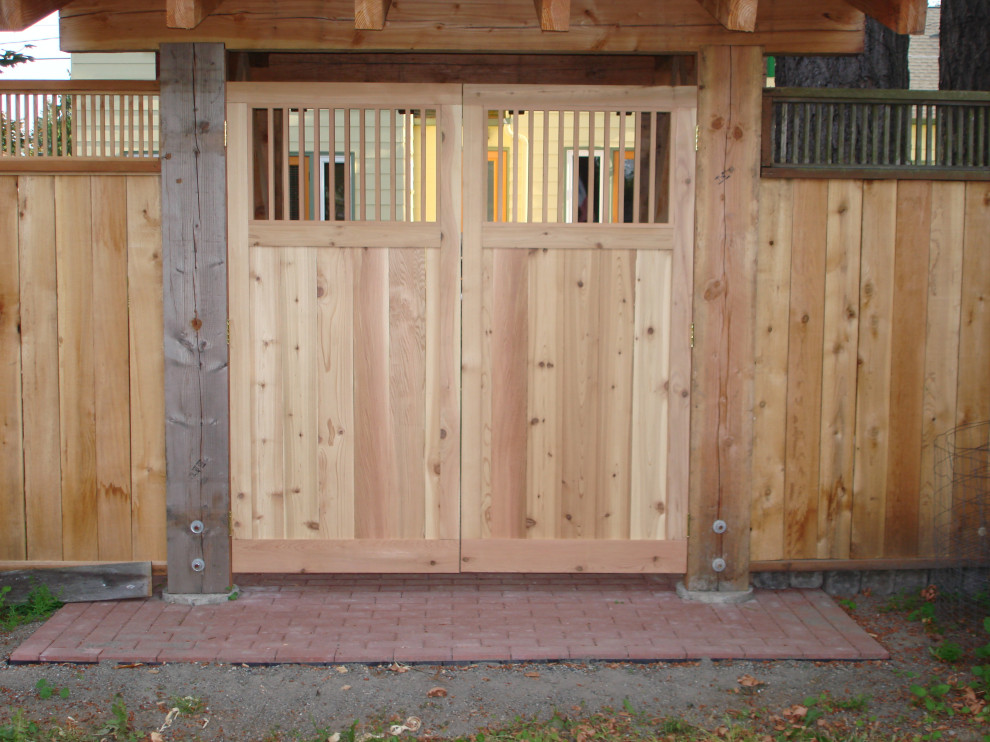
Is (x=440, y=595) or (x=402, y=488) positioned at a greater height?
(x=402, y=488)

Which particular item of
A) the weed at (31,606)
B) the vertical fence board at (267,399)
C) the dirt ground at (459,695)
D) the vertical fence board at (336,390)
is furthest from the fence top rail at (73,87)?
the dirt ground at (459,695)

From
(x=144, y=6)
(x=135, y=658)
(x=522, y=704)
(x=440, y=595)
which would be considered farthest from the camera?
(x=440, y=595)

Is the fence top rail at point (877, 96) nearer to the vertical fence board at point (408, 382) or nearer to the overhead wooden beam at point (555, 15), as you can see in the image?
the overhead wooden beam at point (555, 15)

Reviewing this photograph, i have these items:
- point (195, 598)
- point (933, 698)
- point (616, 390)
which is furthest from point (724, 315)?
point (195, 598)

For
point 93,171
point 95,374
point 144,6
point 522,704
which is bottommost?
point 522,704

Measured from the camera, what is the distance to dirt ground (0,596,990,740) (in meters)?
3.60

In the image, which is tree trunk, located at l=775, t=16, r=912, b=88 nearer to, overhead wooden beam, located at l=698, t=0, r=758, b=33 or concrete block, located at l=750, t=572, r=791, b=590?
overhead wooden beam, located at l=698, t=0, r=758, b=33

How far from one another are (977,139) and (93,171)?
4497 mm

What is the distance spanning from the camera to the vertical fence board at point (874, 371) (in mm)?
4781

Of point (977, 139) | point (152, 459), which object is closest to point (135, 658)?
point (152, 459)

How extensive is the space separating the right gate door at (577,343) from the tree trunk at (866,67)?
122 inches

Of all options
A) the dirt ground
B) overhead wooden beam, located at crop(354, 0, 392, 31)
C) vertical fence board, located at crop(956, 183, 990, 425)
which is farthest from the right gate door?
vertical fence board, located at crop(956, 183, 990, 425)

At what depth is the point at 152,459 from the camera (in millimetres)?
4762

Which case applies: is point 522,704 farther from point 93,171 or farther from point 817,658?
point 93,171
